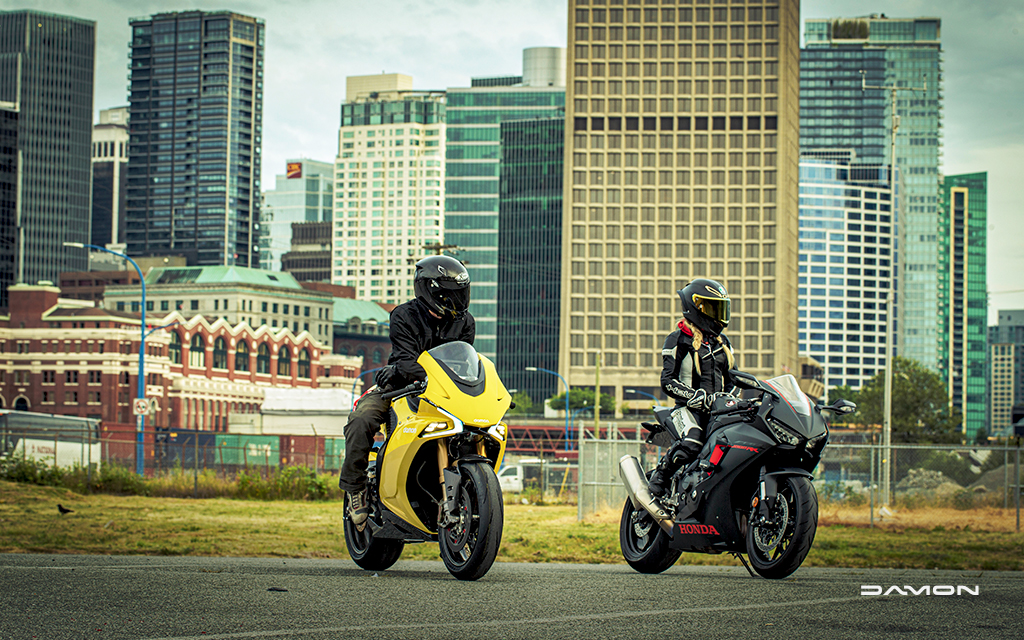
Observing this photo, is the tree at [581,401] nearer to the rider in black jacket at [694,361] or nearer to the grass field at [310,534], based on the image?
the grass field at [310,534]

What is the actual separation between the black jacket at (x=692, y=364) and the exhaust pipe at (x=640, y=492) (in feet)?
2.10

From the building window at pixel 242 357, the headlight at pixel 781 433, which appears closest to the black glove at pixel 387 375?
the headlight at pixel 781 433

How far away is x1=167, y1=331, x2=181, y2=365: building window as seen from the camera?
126m

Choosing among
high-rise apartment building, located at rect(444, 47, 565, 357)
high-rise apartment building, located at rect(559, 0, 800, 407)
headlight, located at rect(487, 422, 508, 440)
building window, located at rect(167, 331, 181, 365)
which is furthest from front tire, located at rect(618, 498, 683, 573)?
high-rise apartment building, located at rect(444, 47, 565, 357)

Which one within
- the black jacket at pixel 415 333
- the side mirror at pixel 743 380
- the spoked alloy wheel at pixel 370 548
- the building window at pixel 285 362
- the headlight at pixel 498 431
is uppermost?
the black jacket at pixel 415 333

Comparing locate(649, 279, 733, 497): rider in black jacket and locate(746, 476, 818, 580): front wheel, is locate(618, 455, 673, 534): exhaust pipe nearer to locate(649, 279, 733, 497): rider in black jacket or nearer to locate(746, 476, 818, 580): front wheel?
locate(649, 279, 733, 497): rider in black jacket

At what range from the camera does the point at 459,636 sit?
5.50 m

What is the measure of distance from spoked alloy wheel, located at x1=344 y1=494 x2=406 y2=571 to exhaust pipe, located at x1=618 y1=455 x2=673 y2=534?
182cm

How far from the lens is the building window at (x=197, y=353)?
129 metres

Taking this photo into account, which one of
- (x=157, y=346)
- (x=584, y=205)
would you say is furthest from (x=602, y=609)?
(x=584, y=205)

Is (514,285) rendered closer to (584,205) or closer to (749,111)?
(584,205)

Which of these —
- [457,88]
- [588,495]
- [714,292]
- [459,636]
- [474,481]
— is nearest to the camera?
[459,636]

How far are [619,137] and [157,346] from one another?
6854cm

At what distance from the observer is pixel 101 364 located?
11481 centimetres
